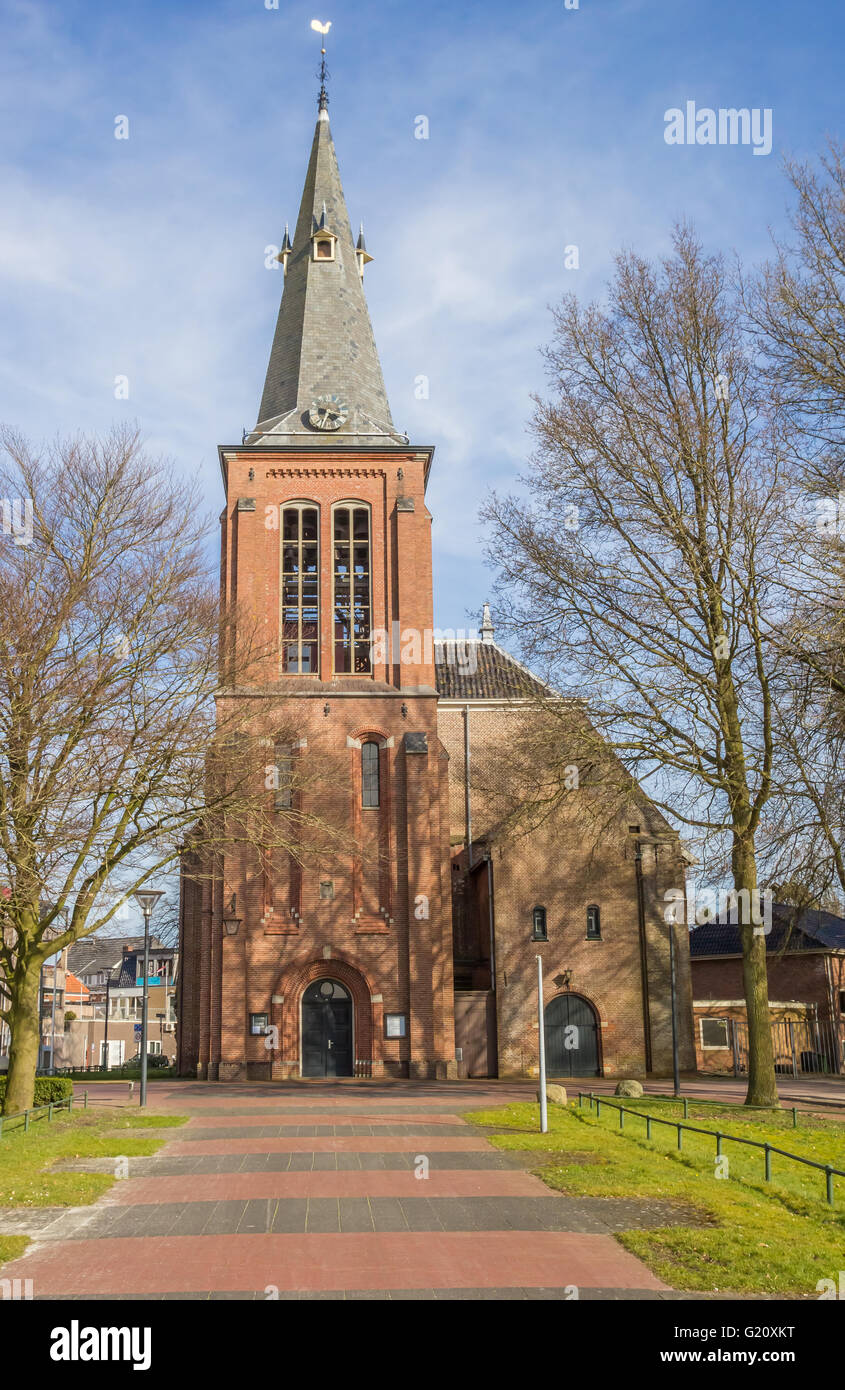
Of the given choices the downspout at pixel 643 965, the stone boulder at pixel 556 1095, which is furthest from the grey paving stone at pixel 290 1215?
the downspout at pixel 643 965

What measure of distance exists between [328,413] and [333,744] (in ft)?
34.2

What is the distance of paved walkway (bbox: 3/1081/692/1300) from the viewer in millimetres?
10219

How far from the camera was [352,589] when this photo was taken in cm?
3534

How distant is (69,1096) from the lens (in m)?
23.3

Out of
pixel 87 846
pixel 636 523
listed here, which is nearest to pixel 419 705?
pixel 636 523

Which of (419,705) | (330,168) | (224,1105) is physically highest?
(330,168)

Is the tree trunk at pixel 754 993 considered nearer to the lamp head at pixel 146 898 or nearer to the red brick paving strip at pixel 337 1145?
the red brick paving strip at pixel 337 1145

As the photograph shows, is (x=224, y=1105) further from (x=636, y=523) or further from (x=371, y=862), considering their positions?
(x=636, y=523)

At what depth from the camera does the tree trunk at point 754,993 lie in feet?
73.9

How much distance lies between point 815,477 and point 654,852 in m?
18.8

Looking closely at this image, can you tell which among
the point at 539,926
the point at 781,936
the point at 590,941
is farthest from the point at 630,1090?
the point at 781,936

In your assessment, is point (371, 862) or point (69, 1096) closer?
point (69, 1096)

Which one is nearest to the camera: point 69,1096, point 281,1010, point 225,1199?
point 225,1199
